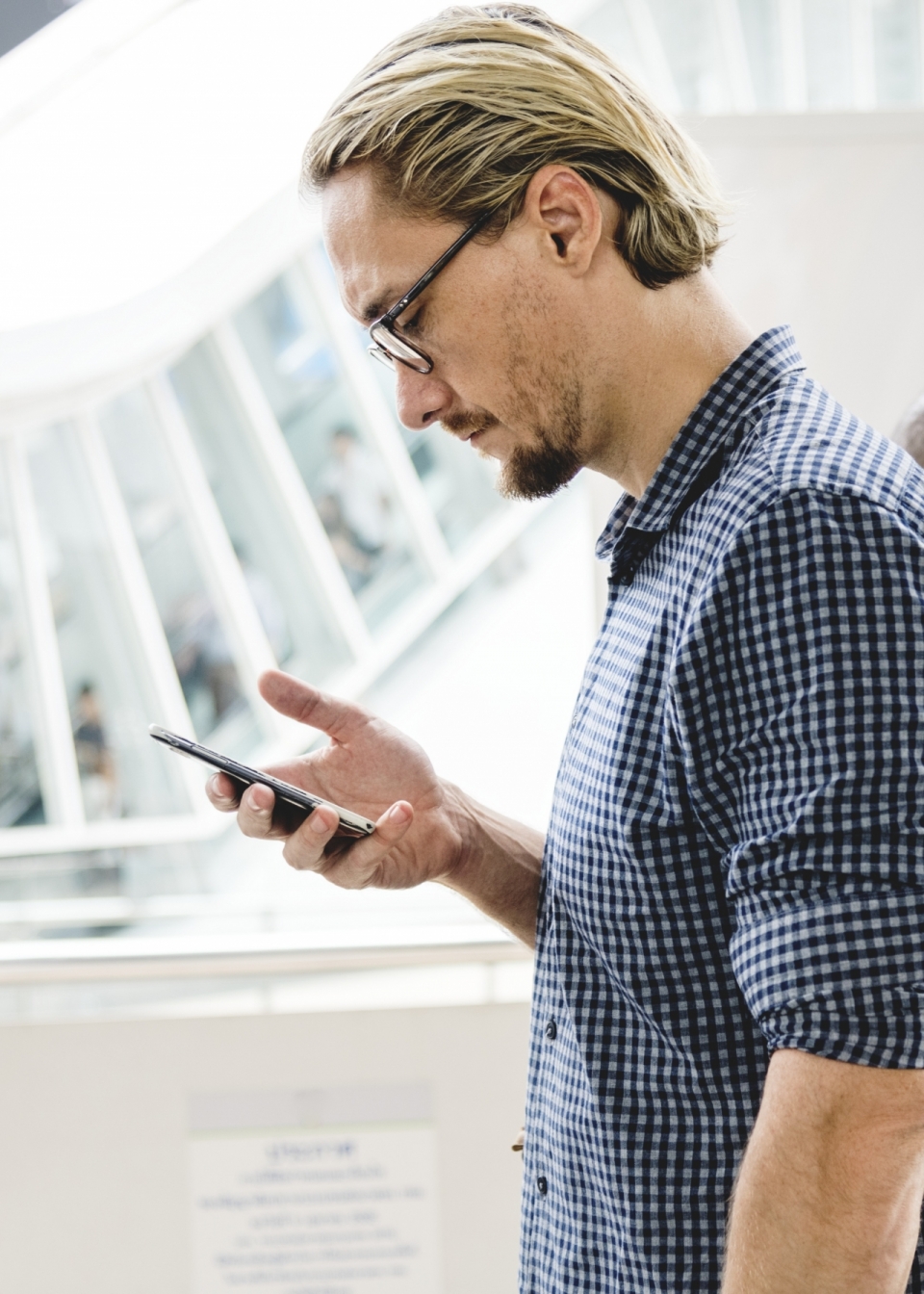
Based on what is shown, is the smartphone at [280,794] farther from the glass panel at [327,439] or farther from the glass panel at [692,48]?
the glass panel at [692,48]

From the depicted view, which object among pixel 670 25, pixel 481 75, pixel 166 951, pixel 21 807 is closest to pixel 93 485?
pixel 21 807

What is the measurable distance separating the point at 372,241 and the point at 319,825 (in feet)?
1.88

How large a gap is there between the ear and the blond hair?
1cm

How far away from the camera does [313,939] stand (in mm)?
2518

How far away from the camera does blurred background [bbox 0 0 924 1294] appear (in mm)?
2414

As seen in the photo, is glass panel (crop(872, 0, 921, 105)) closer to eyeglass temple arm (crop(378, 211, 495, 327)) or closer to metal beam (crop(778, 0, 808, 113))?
metal beam (crop(778, 0, 808, 113))

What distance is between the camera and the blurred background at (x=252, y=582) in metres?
2.41

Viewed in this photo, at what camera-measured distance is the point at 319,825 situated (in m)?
1.16

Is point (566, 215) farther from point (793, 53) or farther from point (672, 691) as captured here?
point (793, 53)

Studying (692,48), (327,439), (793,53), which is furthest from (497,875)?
(793,53)

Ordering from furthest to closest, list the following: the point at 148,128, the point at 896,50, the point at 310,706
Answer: the point at 896,50 < the point at 148,128 < the point at 310,706

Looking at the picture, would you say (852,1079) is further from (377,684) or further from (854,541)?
(377,684)

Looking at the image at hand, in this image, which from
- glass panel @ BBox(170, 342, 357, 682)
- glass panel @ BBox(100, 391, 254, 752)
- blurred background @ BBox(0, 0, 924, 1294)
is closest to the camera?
blurred background @ BBox(0, 0, 924, 1294)

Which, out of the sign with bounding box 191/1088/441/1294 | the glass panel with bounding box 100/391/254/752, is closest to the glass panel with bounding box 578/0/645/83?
the glass panel with bounding box 100/391/254/752
